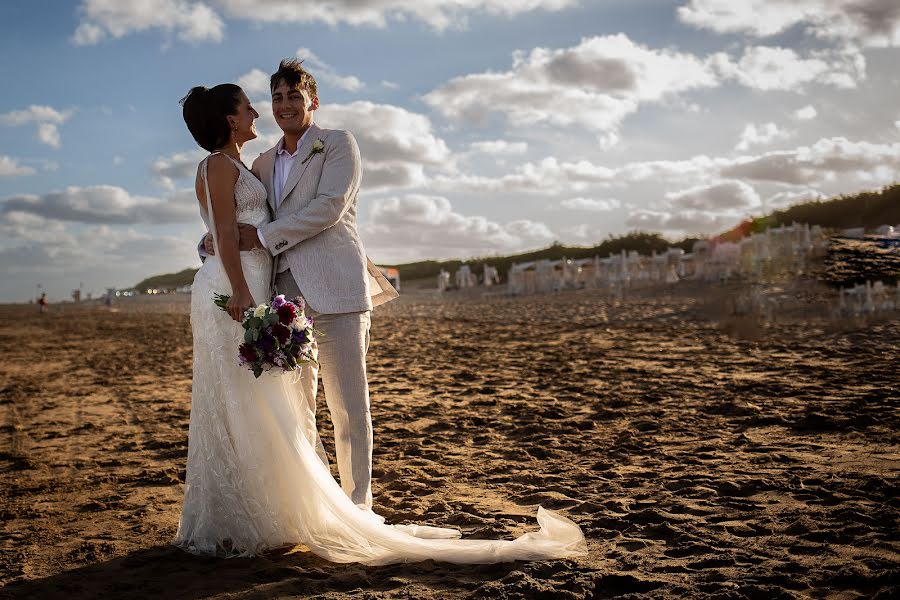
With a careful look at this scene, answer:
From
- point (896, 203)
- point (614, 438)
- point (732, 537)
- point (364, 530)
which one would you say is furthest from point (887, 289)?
point (896, 203)

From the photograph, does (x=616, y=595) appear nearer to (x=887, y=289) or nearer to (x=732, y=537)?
(x=732, y=537)

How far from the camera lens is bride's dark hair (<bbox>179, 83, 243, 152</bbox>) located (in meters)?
3.53

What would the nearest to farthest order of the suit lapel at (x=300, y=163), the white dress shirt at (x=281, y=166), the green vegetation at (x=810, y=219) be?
the suit lapel at (x=300, y=163)
the white dress shirt at (x=281, y=166)
the green vegetation at (x=810, y=219)

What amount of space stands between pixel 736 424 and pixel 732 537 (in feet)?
9.35

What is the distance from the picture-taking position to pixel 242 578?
3.20 m

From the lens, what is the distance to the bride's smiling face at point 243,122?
11.8 feet

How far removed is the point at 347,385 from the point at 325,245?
75 centimetres

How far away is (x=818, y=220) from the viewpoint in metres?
31.9

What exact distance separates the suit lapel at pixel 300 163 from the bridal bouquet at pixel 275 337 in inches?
25.6

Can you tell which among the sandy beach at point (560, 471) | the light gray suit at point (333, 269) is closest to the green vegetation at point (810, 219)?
the sandy beach at point (560, 471)

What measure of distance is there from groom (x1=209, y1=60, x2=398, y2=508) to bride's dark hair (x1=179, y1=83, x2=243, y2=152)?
8.7 inches

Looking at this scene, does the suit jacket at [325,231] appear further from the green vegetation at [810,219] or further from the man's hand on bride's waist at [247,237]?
the green vegetation at [810,219]

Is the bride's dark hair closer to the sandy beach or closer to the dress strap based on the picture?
the dress strap

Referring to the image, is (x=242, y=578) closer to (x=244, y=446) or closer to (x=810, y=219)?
(x=244, y=446)
